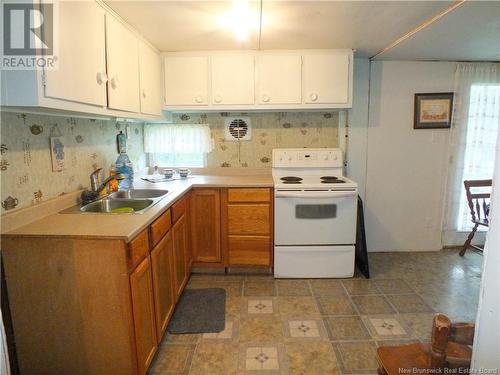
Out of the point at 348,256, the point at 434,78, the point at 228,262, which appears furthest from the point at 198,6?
the point at 434,78

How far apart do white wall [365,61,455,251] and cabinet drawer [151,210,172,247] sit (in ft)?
7.45

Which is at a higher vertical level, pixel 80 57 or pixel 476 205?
pixel 80 57

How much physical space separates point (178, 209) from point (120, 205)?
1.34 ft

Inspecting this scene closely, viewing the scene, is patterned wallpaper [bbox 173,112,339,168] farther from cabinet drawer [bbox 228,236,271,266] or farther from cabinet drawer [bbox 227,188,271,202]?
cabinet drawer [bbox 228,236,271,266]

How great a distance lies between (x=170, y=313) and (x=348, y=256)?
63.5 inches

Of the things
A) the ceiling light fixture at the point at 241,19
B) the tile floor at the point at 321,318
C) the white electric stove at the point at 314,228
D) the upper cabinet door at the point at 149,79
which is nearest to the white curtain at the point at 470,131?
the tile floor at the point at 321,318

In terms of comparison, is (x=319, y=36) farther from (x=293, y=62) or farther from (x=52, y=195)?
(x=52, y=195)

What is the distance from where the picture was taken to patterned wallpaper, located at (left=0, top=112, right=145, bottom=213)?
1.52m

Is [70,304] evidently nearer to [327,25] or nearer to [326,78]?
[327,25]

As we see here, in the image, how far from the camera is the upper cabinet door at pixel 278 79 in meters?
2.79

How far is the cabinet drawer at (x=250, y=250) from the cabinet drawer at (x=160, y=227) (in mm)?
889

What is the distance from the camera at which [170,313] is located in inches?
81.7

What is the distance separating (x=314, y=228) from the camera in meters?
2.75

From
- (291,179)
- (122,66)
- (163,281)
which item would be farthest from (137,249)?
(291,179)
